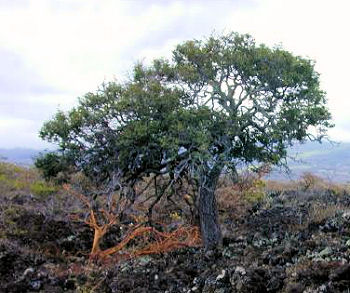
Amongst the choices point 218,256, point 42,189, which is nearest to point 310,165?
point 218,256

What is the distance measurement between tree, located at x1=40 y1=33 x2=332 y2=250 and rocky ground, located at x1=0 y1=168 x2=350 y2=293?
1.84 meters

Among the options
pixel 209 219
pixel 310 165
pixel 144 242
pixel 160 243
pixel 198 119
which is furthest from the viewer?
pixel 310 165

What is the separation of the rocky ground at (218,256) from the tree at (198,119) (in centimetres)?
184

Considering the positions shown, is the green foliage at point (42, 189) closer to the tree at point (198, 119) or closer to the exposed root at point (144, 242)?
the exposed root at point (144, 242)

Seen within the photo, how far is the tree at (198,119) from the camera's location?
11.6 m

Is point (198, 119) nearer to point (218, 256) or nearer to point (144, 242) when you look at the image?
point (218, 256)

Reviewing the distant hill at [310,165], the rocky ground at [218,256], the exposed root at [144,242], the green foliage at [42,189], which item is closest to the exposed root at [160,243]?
the exposed root at [144,242]

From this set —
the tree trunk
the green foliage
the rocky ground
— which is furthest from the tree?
the green foliage

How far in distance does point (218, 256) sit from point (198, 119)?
3.67 meters

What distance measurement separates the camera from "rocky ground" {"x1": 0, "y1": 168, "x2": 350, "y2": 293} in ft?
30.6

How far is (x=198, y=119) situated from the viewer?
1172cm

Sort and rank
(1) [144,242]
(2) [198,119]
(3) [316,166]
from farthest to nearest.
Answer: (3) [316,166], (1) [144,242], (2) [198,119]

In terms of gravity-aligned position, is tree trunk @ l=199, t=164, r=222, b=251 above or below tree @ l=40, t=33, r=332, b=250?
below

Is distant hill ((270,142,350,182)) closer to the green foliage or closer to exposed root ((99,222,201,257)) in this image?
exposed root ((99,222,201,257))
